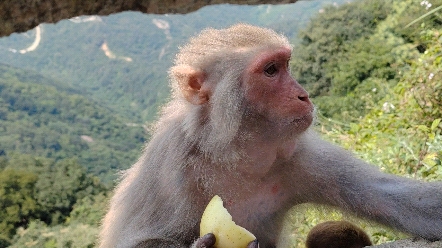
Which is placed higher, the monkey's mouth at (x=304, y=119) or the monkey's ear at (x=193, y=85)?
the monkey's mouth at (x=304, y=119)

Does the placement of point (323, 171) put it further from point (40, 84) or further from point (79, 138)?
point (40, 84)

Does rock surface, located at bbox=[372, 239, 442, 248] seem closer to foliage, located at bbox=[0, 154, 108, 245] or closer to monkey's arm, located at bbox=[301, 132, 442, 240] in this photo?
monkey's arm, located at bbox=[301, 132, 442, 240]

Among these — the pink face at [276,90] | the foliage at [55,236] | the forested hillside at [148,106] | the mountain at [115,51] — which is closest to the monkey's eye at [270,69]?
the pink face at [276,90]

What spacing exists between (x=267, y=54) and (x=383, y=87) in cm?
1040

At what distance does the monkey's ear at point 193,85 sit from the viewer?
280cm

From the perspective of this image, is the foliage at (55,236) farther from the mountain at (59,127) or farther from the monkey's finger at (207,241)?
the monkey's finger at (207,241)

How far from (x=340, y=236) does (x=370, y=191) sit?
32 cm

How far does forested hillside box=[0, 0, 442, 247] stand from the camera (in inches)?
208

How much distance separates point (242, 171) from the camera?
112 inches

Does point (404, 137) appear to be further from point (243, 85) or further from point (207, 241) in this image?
point (207, 241)

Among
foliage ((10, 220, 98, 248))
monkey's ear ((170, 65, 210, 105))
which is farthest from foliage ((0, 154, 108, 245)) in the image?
monkey's ear ((170, 65, 210, 105))

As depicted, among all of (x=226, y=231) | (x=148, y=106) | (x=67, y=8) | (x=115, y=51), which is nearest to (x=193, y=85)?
(x=226, y=231)

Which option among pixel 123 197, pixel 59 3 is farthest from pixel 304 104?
pixel 59 3

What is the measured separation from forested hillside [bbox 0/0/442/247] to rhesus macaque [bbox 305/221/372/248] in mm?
99
